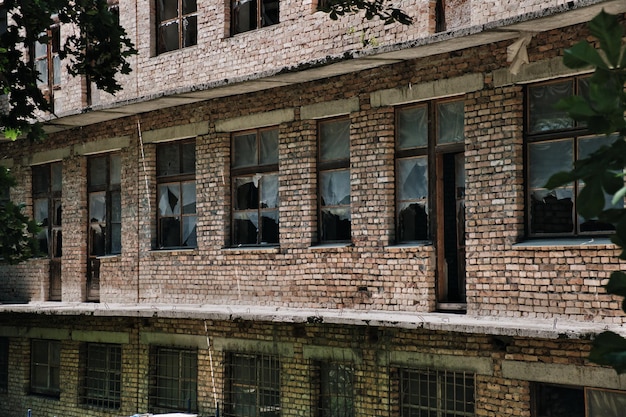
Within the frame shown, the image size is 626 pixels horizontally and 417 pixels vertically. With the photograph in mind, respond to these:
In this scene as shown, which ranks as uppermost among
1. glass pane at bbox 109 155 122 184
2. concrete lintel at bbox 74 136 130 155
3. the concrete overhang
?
the concrete overhang

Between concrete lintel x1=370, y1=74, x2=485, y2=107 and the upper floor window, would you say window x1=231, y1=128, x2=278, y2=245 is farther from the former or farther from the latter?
the upper floor window

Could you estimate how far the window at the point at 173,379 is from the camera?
14.7 meters

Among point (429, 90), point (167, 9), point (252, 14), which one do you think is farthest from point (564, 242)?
point (167, 9)

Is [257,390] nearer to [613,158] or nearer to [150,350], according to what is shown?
[150,350]

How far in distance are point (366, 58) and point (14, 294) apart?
1038 cm

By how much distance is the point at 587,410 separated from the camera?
9789 mm

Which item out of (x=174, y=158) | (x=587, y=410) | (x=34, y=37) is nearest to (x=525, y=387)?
(x=587, y=410)

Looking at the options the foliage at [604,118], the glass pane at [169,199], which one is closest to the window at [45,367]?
the glass pane at [169,199]

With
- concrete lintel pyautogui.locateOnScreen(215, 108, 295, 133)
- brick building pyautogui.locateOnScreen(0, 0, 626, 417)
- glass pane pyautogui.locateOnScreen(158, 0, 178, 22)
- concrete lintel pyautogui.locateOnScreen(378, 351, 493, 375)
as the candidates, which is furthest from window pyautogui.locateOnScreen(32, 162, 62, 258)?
concrete lintel pyautogui.locateOnScreen(378, 351, 493, 375)

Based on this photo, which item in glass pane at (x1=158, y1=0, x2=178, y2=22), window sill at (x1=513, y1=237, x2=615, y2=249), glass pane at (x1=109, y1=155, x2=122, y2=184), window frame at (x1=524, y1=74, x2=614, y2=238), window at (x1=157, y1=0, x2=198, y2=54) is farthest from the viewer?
glass pane at (x1=109, y1=155, x2=122, y2=184)

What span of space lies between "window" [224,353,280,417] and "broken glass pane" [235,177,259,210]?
86.2 inches

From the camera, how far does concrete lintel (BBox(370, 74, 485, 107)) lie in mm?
10820

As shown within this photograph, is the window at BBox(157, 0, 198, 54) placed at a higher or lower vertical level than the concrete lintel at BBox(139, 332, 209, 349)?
higher

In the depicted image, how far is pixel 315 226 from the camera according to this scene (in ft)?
42.7
